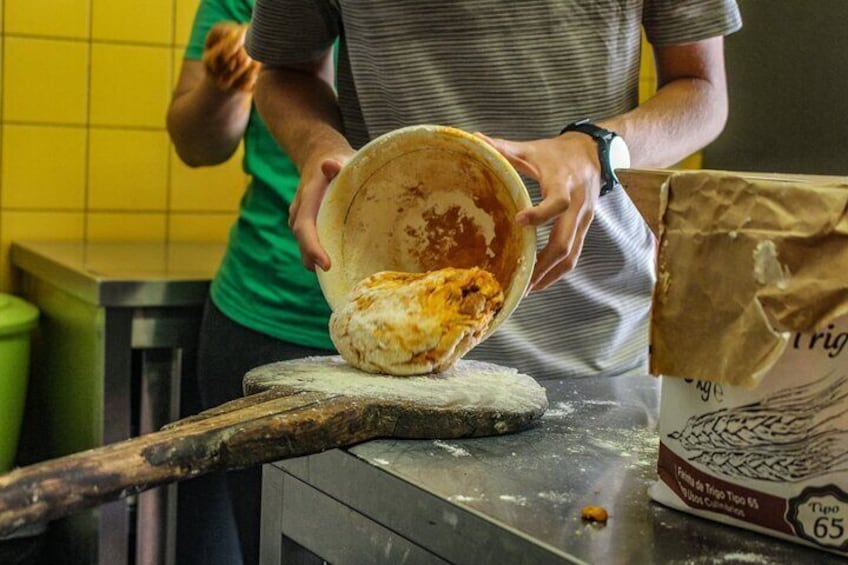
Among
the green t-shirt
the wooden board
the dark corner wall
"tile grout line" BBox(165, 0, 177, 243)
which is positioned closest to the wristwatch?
the wooden board

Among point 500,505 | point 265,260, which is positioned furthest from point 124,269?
point 500,505

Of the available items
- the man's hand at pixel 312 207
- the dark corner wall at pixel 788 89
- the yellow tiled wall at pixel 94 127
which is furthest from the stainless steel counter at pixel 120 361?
the dark corner wall at pixel 788 89

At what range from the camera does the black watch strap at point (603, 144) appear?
111 centimetres

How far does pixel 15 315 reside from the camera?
2139mm

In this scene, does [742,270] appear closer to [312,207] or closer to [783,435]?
[783,435]

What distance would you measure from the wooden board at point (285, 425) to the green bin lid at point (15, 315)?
1156mm

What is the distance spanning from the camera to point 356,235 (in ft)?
3.89

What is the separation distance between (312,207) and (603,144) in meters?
0.29

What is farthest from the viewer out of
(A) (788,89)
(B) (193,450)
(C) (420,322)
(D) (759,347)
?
(A) (788,89)

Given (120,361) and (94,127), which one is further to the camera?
(94,127)

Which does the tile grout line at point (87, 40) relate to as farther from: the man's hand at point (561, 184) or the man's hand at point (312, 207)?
the man's hand at point (561, 184)

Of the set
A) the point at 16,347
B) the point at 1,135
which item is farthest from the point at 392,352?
the point at 1,135

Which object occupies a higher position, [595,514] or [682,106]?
[682,106]

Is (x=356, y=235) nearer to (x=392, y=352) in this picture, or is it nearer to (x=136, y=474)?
(x=392, y=352)
